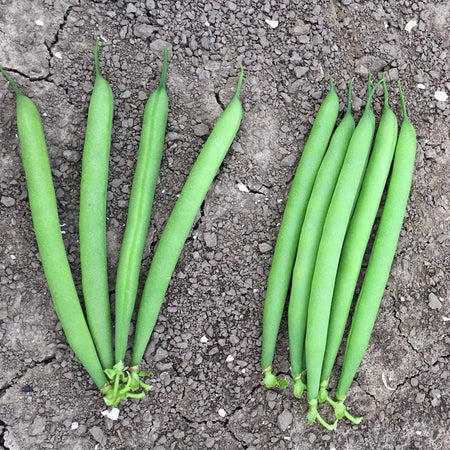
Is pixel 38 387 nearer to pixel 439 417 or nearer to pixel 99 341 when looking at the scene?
pixel 99 341

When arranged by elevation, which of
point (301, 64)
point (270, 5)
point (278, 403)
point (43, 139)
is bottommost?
point (278, 403)

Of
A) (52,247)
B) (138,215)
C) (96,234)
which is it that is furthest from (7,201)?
(138,215)

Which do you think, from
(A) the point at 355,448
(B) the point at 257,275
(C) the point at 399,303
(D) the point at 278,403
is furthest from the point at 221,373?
(C) the point at 399,303

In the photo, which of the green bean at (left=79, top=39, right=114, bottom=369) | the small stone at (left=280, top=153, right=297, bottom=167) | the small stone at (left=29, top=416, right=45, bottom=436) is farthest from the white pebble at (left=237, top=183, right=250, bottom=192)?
the small stone at (left=29, top=416, right=45, bottom=436)

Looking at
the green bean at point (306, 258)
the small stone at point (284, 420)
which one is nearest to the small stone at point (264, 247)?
the green bean at point (306, 258)

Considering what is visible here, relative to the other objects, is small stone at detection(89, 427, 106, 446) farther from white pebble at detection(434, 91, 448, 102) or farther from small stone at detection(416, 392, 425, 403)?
white pebble at detection(434, 91, 448, 102)

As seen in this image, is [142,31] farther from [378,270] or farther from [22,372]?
[22,372]
